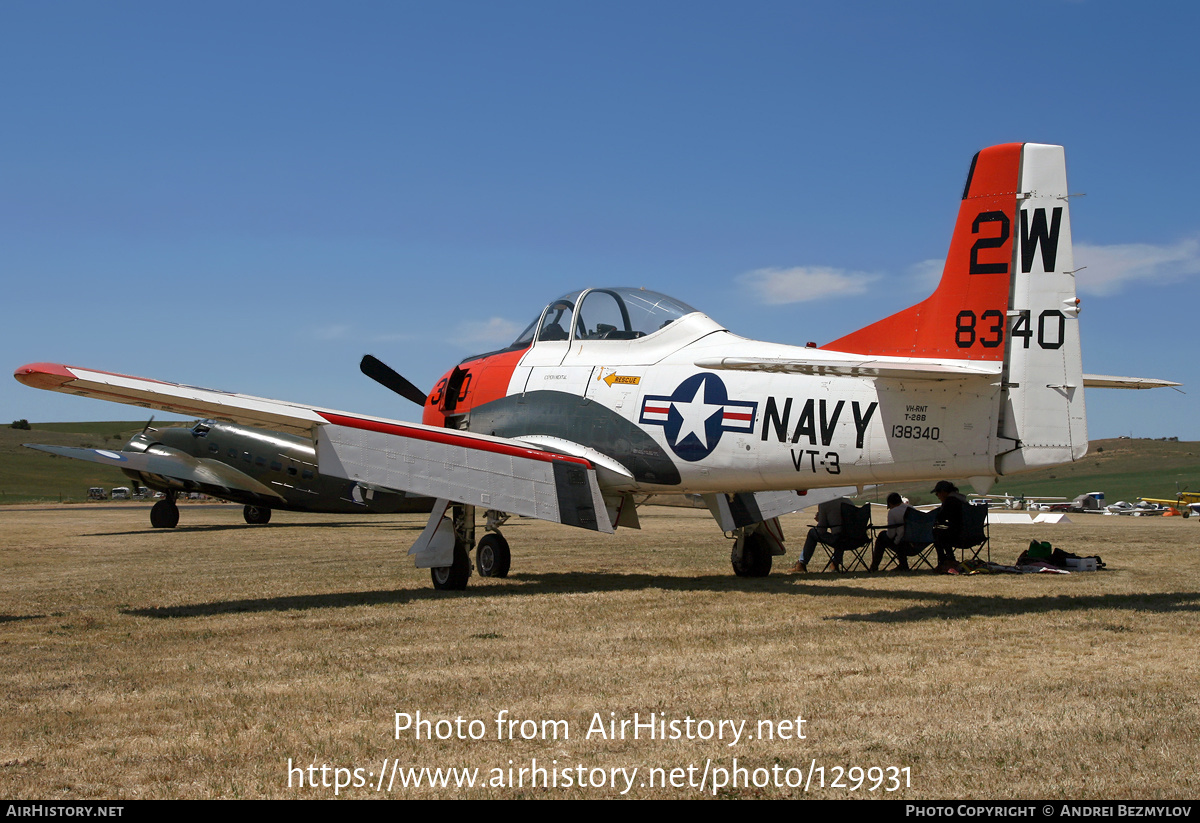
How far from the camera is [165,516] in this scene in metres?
29.6

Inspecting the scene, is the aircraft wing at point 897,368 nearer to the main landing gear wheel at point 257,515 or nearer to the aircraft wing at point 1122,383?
the aircraft wing at point 1122,383

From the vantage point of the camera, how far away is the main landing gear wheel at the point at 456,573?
11805 mm

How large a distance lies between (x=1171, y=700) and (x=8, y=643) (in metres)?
8.29

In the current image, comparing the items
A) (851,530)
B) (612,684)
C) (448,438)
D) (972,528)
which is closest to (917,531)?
(972,528)

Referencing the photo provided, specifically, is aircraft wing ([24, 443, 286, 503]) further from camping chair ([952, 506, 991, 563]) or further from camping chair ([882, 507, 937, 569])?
camping chair ([952, 506, 991, 563])

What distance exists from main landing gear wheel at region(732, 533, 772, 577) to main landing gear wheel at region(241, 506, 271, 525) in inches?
872

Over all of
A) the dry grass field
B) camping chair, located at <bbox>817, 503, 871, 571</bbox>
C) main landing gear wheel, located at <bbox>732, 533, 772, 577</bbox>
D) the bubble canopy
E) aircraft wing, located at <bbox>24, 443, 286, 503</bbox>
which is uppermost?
the bubble canopy

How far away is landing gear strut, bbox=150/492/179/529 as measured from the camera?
29406 millimetres

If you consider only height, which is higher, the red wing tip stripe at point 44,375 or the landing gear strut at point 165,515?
the red wing tip stripe at point 44,375

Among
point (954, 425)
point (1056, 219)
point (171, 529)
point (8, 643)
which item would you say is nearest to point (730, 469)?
point (954, 425)

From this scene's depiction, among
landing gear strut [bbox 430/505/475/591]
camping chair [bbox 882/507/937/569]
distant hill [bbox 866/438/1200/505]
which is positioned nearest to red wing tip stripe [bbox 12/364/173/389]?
landing gear strut [bbox 430/505/475/591]

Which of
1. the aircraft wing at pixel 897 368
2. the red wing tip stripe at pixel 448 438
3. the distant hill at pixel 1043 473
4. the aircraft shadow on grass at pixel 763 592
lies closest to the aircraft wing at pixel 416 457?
the red wing tip stripe at pixel 448 438
